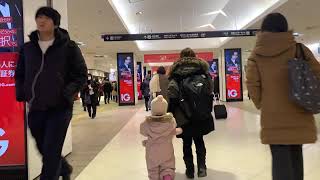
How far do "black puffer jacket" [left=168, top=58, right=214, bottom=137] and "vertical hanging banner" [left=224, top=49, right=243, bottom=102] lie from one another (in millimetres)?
20289

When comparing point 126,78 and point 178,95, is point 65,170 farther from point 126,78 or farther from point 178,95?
point 126,78

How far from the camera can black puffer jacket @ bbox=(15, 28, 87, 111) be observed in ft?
9.61

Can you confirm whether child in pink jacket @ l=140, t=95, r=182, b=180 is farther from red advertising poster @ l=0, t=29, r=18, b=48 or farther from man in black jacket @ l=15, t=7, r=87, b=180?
red advertising poster @ l=0, t=29, r=18, b=48

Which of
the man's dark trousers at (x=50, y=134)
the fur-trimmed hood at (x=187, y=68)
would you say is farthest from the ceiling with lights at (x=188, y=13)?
the man's dark trousers at (x=50, y=134)

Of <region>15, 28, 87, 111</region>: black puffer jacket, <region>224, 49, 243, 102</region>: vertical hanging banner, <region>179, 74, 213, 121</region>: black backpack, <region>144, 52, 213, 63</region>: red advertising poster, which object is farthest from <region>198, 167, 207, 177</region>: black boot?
<region>144, 52, 213, 63</region>: red advertising poster

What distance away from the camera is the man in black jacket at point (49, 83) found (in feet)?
9.61

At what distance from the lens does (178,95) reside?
4.38 meters

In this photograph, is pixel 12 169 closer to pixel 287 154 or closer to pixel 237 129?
pixel 287 154

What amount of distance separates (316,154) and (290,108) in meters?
3.37

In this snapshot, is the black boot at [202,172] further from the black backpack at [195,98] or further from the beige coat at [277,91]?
the beige coat at [277,91]

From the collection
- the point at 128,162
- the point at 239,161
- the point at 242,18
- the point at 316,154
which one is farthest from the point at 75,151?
the point at 242,18

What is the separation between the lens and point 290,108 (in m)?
2.58

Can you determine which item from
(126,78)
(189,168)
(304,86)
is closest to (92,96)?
(189,168)

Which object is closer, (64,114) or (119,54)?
(64,114)
